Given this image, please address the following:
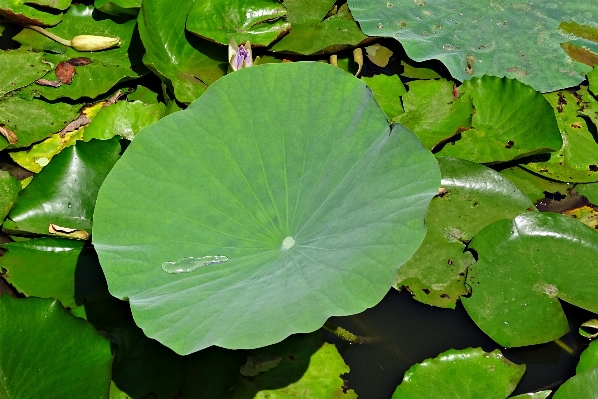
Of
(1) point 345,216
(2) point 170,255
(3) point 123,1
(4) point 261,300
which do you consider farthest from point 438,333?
(3) point 123,1

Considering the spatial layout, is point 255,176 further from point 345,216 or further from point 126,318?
point 126,318

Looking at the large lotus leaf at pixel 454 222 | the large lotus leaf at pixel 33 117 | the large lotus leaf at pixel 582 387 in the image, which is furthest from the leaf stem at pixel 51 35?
the large lotus leaf at pixel 582 387

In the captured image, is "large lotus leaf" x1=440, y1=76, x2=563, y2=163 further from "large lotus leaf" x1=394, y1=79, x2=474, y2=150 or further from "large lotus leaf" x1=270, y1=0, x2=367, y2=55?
"large lotus leaf" x1=270, y1=0, x2=367, y2=55

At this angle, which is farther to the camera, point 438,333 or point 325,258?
point 438,333

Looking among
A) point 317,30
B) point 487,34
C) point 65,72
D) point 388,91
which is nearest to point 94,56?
point 65,72

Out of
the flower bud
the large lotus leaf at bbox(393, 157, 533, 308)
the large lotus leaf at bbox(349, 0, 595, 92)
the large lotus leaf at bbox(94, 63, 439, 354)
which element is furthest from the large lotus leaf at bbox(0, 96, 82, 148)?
the large lotus leaf at bbox(393, 157, 533, 308)

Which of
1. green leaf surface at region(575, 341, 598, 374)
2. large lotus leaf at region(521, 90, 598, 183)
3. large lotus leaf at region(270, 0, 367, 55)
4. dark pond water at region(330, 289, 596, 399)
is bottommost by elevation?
dark pond water at region(330, 289, 596, 399)
